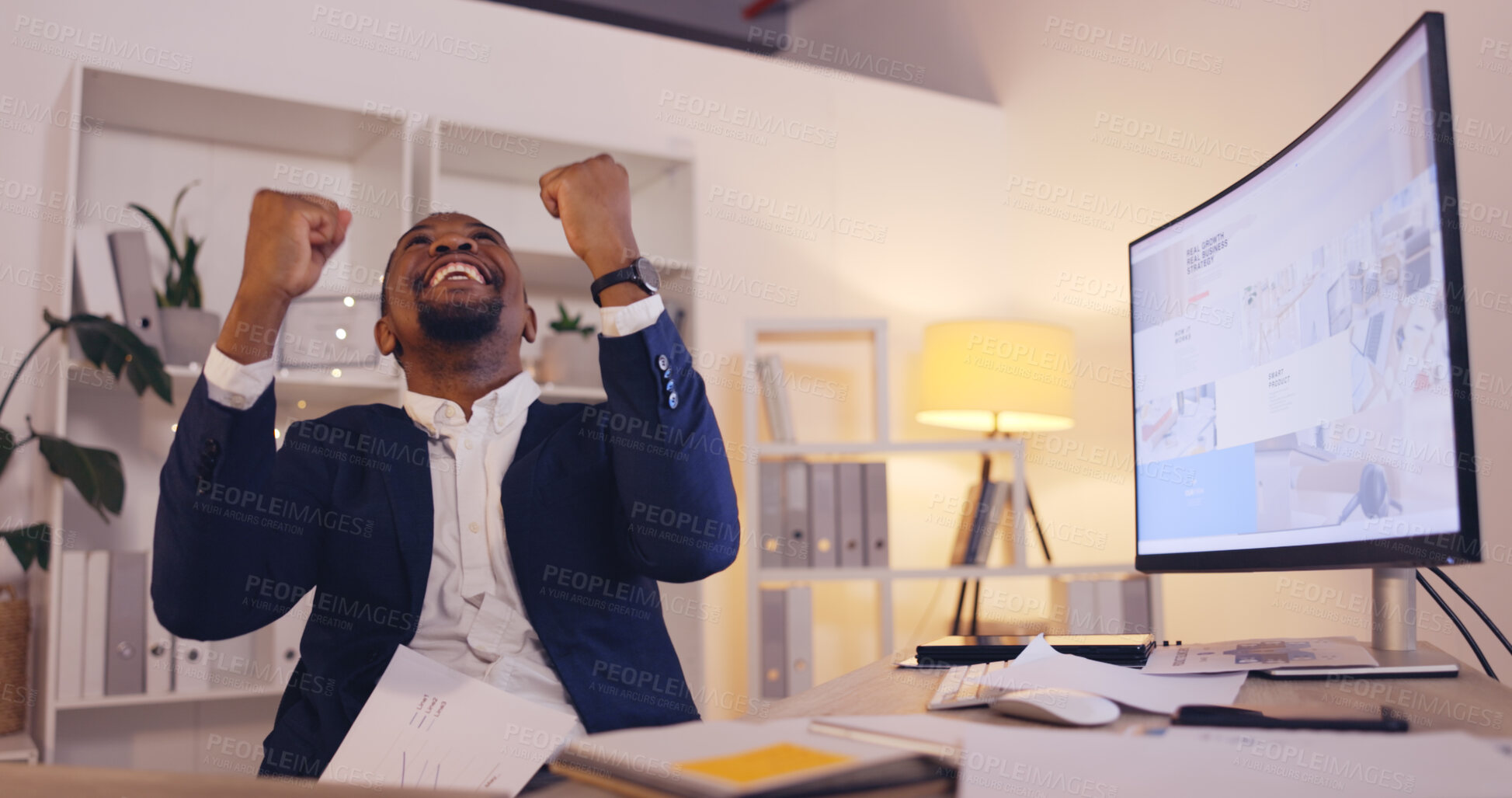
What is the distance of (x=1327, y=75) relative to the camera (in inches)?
110

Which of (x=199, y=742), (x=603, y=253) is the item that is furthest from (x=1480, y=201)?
(x=199, y=742)

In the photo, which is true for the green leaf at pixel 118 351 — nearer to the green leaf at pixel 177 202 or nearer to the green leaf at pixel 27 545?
the green leaf at pixel 27 545

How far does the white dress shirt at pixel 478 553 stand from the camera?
142cm

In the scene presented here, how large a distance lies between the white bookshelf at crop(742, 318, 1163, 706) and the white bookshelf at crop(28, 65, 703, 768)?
0.61 feet

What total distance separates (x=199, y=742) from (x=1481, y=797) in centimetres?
290

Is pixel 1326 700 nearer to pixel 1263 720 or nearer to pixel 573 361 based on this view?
pixel 1263 720

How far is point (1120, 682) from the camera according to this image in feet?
2.95

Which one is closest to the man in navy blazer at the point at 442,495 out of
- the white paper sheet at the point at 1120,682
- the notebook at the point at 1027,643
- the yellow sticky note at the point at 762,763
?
the notebook at the point at 1027,643

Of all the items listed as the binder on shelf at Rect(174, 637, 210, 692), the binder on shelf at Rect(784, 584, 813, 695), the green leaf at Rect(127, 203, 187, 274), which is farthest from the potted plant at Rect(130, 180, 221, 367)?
the binder on shelf at Rect(784, 584, 813, 695)

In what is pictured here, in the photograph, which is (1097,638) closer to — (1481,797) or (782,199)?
(1481,797)

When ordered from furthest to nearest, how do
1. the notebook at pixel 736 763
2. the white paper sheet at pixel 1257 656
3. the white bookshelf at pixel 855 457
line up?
the white bookshelf at pixel 855 457, the white paper sheet at pixel 1257 656, the notebook at pixel 736 763

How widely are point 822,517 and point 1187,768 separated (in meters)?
2.66

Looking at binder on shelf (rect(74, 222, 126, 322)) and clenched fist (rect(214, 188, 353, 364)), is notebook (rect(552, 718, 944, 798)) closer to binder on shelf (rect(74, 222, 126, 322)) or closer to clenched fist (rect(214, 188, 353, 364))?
clenched fist (rect(214, 188, 353, 364))

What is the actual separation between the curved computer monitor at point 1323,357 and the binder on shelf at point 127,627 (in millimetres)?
2107
